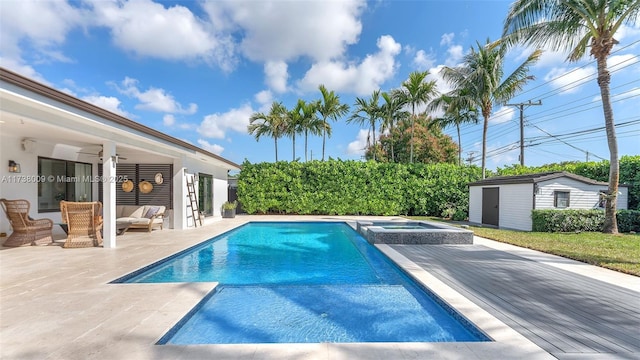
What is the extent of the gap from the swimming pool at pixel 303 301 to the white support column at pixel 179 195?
11.3 feet

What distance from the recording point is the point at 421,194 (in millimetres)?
16969

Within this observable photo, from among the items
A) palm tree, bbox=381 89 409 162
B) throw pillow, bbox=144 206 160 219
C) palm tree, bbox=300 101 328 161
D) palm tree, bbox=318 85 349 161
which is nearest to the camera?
throw pillow, bbox=144 206 160 219

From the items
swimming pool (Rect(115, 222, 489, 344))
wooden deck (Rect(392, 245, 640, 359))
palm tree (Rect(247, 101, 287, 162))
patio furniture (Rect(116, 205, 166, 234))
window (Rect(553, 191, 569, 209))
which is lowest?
swimming pool (Rect(115, 222, 489, 344))

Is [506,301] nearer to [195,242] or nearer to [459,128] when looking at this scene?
[195,242]

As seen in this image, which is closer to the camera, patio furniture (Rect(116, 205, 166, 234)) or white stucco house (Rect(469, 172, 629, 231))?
patio furniture (Rect(116, 205, 166, 234))

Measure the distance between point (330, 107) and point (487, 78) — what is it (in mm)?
9448

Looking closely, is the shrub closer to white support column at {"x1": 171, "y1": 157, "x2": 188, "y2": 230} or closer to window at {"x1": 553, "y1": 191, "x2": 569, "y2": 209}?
window at {"x1": 553, "y1": 191, "x2": 569, "y2": 209}

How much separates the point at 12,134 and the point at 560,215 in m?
17.2

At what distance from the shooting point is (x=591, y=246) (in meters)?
7.57

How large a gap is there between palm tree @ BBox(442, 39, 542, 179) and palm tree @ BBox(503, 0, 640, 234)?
3890 mm

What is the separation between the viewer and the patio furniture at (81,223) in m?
6.84

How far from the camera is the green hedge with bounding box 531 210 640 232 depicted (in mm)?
10336

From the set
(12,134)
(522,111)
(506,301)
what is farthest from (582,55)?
(12,134)

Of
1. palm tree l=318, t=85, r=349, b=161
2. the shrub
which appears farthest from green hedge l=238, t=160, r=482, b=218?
the shrub
